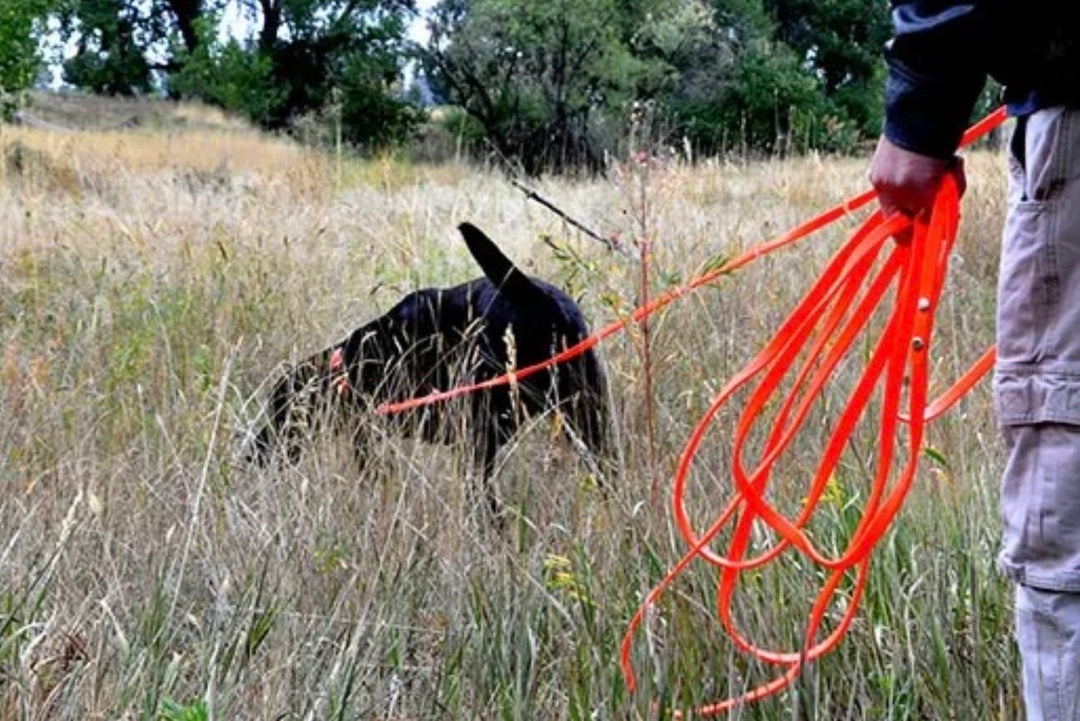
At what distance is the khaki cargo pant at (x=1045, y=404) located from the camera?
1.57m

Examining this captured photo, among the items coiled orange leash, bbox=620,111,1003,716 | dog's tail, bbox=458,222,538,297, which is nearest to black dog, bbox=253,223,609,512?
dog's tail, bbox=458,222,538,297

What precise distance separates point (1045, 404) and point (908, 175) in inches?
13.7

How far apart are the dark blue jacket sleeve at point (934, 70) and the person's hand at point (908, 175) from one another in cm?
2

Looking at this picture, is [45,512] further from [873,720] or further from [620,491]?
[873,720]

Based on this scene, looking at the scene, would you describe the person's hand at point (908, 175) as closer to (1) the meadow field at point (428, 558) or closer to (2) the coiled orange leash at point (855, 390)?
(2) the coiled orange leash at point (855, 390)

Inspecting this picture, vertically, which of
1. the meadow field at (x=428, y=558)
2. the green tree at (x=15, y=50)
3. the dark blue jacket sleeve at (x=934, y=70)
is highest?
the dark blue jacket sleeve at (x=934, y=70)

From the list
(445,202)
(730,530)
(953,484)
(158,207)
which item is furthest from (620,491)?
(445,202)

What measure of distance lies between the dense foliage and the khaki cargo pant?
10.9 metres

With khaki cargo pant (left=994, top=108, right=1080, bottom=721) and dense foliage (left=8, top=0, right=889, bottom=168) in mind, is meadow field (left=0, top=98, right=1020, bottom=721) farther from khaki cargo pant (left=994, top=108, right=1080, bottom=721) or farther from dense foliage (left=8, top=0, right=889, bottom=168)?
dense foliage (left=8, top=0, right=889, bottom=168)

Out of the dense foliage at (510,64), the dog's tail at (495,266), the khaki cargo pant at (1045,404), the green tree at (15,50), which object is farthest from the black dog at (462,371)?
the green tree at (15,50)

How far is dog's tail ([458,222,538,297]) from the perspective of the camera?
3432 mm

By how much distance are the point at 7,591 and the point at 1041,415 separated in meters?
1.64

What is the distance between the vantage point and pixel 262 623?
2174 mm

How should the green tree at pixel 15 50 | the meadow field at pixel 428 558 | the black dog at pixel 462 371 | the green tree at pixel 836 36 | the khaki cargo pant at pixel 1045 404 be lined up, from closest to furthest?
1. the khaki cargo pant at pixel 1045 404
2. the meadow field at pixel 428 558
3. the black dog at pixel 462 371
4. the green tree at pixel 15 50
5. the green tree at pixel 836 36
